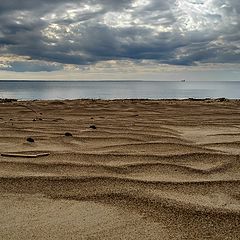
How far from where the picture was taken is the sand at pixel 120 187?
1.78 metres

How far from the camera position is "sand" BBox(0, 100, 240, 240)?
1.78 metres

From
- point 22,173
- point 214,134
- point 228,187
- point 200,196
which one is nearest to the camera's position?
point 200,196

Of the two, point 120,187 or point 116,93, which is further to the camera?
point 116,93

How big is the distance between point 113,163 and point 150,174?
387 millimetres

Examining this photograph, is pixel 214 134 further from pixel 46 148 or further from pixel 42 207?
pixel 42 207

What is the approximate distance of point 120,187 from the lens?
235 centimetres

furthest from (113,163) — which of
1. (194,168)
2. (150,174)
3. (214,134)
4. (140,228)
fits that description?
(214,134)

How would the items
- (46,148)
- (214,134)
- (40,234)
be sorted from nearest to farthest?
(40,234) < (46,148) < (214,134)

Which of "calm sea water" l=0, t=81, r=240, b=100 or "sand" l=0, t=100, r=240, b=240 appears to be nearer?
"sand" l=0, t=100, r=240, b=240

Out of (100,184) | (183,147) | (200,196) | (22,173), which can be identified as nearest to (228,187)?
(200,196)

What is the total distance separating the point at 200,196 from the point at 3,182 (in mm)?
1296

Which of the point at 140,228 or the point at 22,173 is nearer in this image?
the point at 140,228

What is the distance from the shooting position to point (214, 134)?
14.1 feet

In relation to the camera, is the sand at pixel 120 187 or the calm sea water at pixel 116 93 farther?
the calm sea water at pixel 116 93
